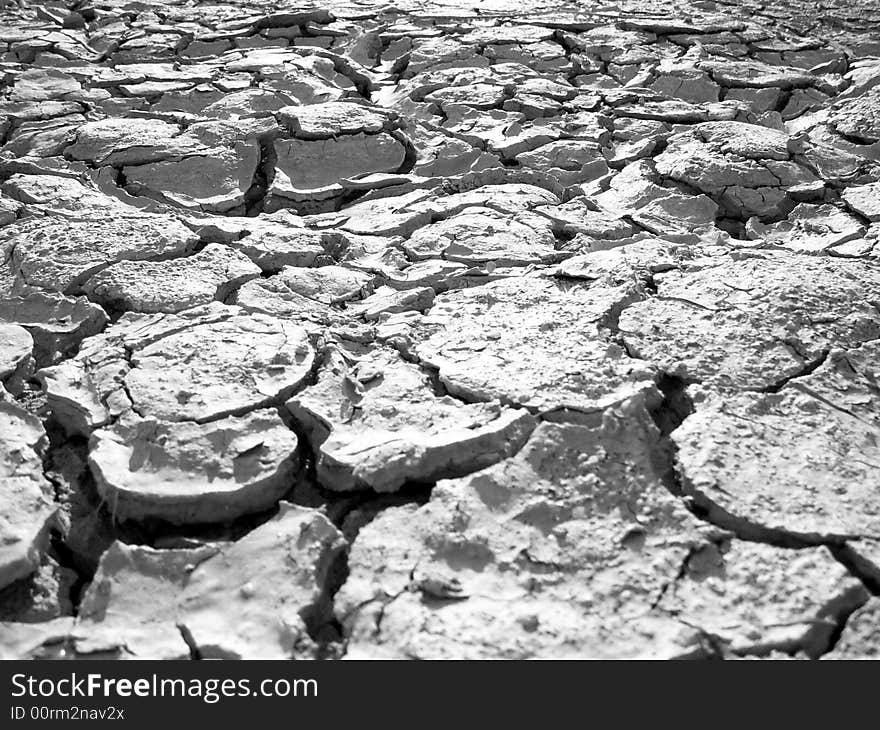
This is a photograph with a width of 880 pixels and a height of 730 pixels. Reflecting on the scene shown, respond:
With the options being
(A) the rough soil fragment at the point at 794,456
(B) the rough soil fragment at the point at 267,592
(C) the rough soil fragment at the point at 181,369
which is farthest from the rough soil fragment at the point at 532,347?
(B) the rough soil fragment at the point at 267,592

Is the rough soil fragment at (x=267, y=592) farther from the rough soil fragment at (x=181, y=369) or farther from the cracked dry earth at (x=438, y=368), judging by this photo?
the rough soil fragment at (x=181, y=369)

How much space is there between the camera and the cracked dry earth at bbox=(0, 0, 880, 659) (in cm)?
103

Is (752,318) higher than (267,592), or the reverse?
(752,318)

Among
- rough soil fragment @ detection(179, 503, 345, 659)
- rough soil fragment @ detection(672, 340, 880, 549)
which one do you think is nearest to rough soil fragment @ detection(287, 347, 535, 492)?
rough soil fragment @ detection(179, 503, 345, 659)

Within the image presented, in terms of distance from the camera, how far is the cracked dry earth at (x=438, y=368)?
103cm

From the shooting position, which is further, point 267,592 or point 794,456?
point 794,456

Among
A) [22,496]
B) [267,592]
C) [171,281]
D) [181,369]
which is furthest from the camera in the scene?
[171,281]

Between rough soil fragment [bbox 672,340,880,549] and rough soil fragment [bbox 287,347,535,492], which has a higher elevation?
rough soil fragment [bbox 672,340,880,549]

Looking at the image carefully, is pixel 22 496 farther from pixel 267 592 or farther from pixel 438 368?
pixel 438 368

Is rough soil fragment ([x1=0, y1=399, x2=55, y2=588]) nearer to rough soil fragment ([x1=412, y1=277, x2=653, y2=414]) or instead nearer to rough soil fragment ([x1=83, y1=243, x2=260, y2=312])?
rough soil fragment ([x1=83, y1=243, x2=260, y2=312])

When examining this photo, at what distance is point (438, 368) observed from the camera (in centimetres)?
144

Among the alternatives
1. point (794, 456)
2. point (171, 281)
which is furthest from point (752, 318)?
point (171, 281)
